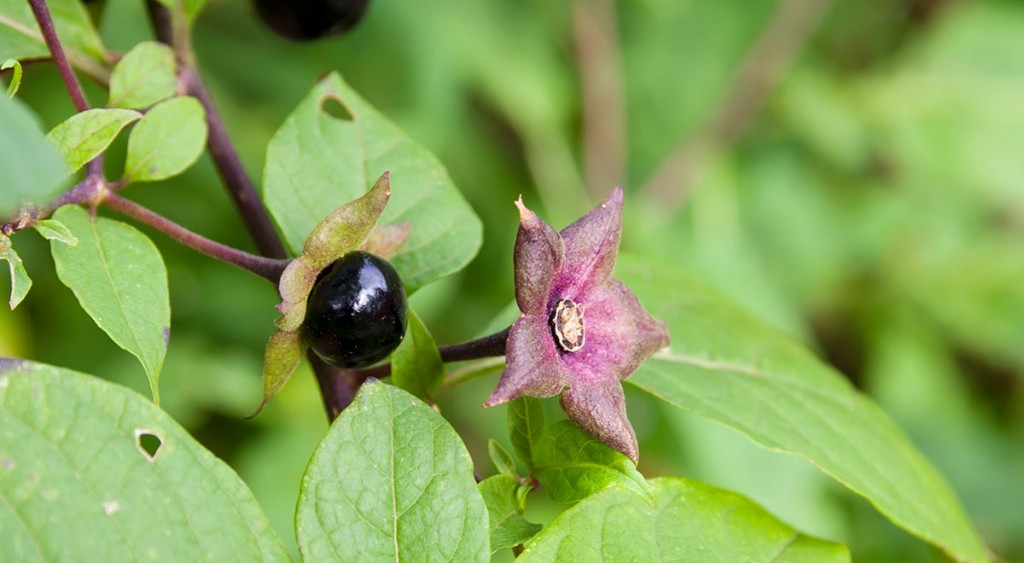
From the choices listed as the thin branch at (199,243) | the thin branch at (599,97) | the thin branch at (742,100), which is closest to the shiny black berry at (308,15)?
the thin branch at (199,243)

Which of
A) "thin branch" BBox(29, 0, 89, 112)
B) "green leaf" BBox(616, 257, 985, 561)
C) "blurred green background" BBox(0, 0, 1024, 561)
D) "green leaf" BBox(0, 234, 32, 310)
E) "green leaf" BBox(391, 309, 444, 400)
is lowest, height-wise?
"blurred green background" BBox(0, 0, 1024, 561)

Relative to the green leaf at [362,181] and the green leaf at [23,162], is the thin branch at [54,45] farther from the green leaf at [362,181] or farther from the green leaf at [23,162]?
the green leaf at [23,162]

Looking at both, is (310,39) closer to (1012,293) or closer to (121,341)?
(121,341)

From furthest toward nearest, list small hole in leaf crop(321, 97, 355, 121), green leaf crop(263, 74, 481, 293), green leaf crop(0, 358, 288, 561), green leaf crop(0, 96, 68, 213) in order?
small hole in leaf crop(321, 97, 355, 121), green leaf crop(263, 74, 481, 293), green leaf crop(0, 358, 288, 561), green leaf crop(0, 96, 68, 213)

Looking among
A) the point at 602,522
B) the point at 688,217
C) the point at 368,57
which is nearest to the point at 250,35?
the point at 368,57

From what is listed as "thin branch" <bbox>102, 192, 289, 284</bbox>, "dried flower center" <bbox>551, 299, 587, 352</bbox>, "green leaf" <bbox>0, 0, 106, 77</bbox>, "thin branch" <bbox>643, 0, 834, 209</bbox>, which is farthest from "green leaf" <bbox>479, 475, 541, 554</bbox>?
"thin branch" <bbox>643, 0, 834, 209</bbox>

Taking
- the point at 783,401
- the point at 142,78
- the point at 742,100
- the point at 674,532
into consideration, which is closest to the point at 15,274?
the point at 142,78

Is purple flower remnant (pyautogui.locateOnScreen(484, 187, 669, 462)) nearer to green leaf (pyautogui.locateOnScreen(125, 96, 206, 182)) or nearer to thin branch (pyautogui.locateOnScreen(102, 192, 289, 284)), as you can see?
thin branch (pyautogui.locateOnScreen(102, 192, 289, 284))
